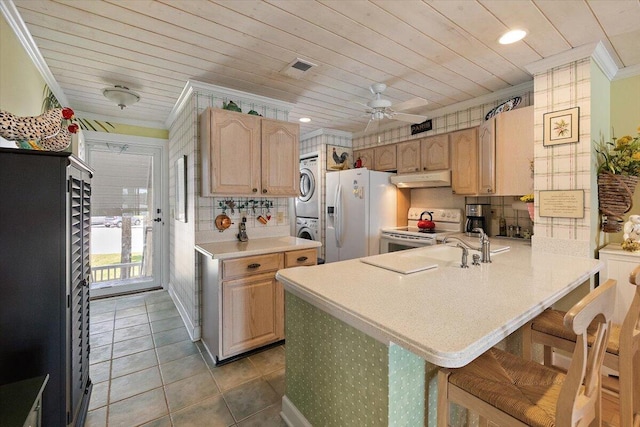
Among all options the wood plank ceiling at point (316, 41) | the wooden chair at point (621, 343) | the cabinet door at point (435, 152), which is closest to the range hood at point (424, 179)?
the cabinet door at point (435, 152)

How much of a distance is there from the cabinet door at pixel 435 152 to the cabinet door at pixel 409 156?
70 mm

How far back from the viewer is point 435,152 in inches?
136

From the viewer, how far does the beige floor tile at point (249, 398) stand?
5.86 feet

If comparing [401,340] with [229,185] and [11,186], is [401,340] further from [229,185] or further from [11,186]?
[229,185]

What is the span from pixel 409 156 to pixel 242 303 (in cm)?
271

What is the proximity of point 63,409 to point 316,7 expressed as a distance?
2345 mm

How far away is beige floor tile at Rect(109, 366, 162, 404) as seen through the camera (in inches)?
76.6

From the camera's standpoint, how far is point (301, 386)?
154cm

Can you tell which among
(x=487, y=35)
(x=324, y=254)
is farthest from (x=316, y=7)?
(x=324, y=254)

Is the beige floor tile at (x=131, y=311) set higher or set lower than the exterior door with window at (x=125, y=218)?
lower

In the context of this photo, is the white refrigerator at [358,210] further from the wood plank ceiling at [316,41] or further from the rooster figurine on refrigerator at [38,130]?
the rooster figurine on refrigerator at [38,130]

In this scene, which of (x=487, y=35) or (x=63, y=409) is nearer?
(x=63, y=409)

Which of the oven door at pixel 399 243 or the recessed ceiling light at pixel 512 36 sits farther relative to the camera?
the oven door at pixel 399 243

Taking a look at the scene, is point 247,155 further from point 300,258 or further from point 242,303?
point 242,303
